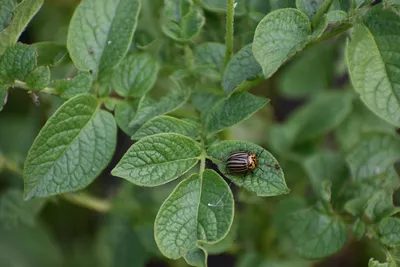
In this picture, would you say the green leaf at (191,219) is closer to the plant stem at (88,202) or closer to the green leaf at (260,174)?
the green leaf at (260,174)

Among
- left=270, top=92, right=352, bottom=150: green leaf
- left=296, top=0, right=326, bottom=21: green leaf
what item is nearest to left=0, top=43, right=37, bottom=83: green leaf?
left=296, top=0, right=326, bottom=21: green leaf

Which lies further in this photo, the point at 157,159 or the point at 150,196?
the point at 150,196

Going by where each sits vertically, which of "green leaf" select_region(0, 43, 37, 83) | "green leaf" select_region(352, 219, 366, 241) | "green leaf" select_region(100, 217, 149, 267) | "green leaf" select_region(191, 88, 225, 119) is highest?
"green leaf" select_region(0, 43, 37, 83)

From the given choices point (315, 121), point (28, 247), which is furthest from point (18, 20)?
point (28, 247)

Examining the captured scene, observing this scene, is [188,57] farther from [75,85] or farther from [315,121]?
[315,121]

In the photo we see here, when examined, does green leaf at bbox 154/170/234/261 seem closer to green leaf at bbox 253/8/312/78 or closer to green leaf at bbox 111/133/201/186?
green leaf at bbox 111/133/201/186

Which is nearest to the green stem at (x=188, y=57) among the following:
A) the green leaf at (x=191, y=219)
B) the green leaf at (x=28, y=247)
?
the green leaf at (x=191, y=219)
